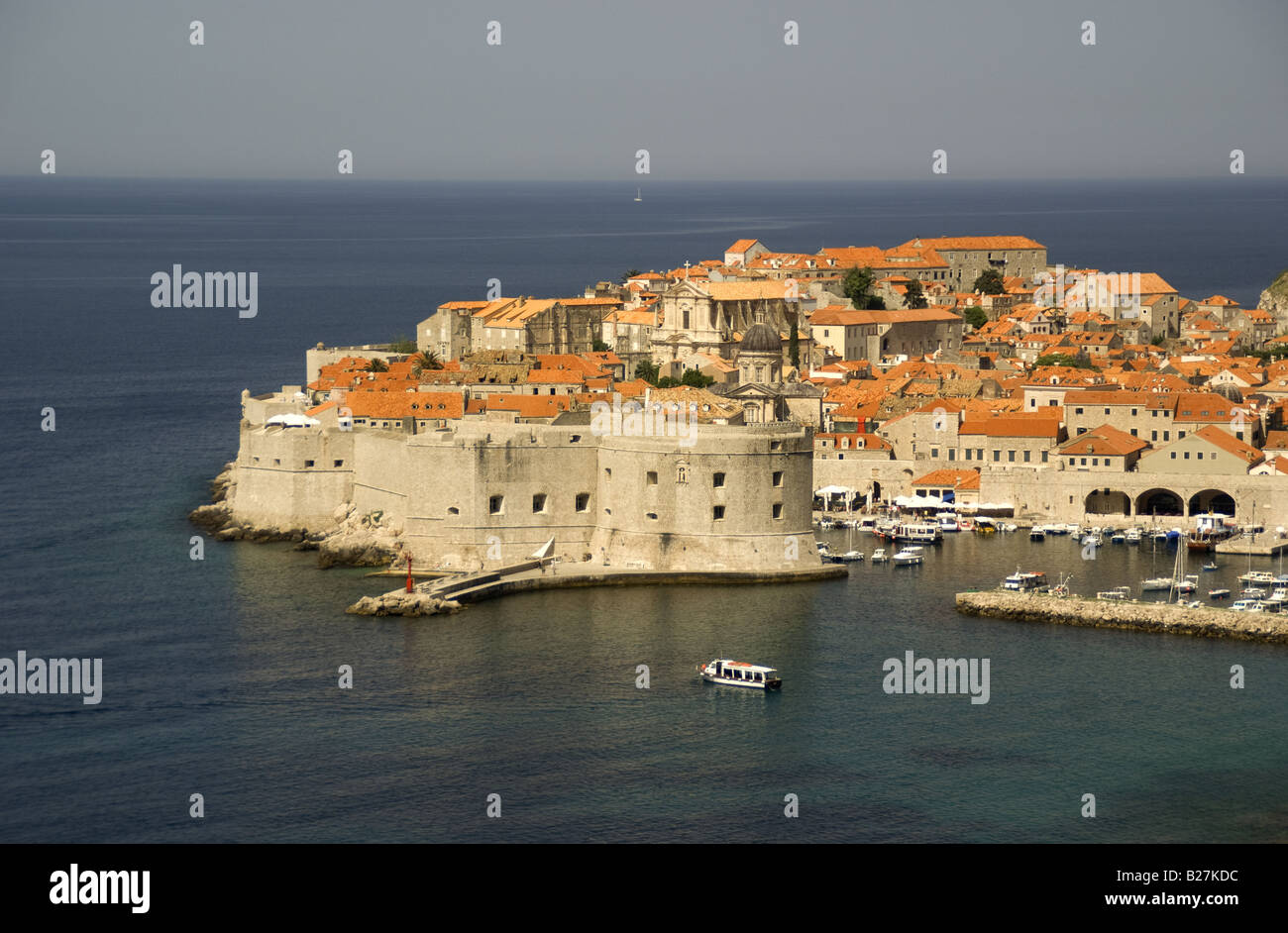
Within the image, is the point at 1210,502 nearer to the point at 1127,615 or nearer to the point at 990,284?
the point at 1127,615

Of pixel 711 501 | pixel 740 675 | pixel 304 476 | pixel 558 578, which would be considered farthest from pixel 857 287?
pixel 740 675

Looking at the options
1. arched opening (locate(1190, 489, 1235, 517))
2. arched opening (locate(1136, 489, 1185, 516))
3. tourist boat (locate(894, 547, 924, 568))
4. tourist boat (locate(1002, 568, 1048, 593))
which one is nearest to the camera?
tourist boat (locate(1002, 568, 1048, 593))

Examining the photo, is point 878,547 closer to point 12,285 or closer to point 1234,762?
point 1234,762

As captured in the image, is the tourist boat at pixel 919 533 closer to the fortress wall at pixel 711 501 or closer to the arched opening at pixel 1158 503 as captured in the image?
the fortress wall at pixel 711 501

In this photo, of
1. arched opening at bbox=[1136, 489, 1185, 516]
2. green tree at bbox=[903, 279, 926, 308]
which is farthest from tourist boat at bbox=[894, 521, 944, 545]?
green tree at bbox=[903, 279, 926, 308]

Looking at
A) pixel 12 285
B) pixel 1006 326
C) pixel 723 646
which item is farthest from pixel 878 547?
pixel 12 285

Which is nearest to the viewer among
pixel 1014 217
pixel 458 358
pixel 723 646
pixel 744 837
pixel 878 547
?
pixel 744 837

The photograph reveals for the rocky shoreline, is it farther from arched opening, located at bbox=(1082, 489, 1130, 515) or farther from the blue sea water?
arched opening, located at bbox=(1082, 489, 1130, 515)
